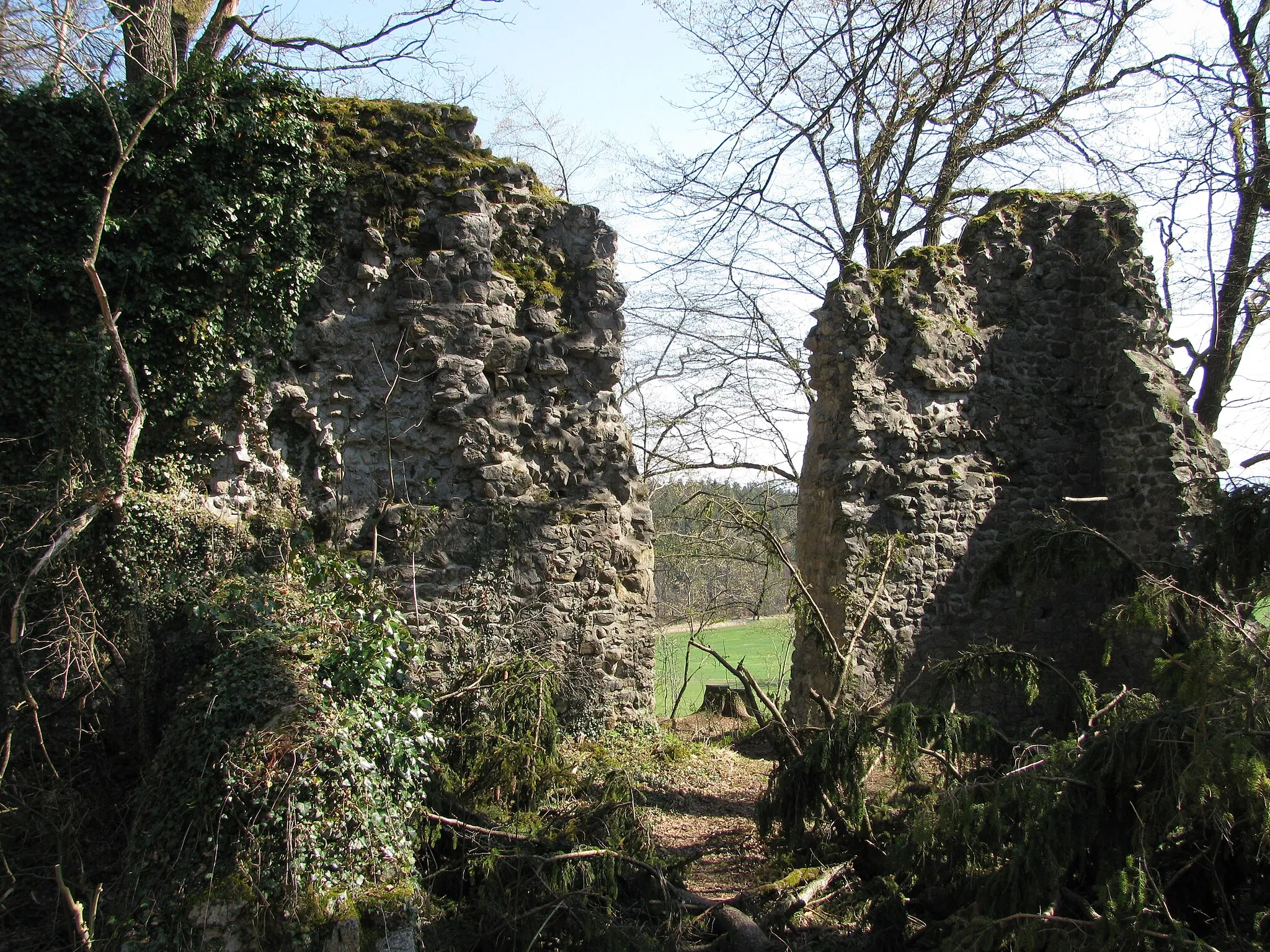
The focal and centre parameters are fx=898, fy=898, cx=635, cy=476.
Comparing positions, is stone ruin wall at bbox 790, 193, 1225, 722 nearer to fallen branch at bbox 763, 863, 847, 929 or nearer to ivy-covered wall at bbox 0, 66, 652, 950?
ivy-covered wall at bbox 0, 66, 652, 950

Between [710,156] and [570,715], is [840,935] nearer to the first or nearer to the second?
[570,715]

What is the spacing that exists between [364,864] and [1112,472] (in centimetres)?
746

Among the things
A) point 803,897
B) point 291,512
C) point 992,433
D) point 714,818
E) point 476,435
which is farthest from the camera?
point 992,433

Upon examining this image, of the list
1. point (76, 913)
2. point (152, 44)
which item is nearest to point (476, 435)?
point (76, 913)

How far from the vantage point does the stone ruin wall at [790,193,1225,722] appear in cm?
795

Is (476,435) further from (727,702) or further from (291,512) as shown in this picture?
(727,702)

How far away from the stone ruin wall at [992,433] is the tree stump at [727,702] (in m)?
2.22

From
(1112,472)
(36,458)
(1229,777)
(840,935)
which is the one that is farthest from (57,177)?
(1112,472)

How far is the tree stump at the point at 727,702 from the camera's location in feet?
33.0

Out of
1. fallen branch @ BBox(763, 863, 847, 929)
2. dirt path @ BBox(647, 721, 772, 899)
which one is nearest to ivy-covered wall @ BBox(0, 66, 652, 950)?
dirt path @ BBox(647, 721, 772, 899)

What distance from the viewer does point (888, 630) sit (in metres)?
7.58

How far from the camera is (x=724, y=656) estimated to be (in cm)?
1012

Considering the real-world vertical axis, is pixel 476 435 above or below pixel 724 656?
above

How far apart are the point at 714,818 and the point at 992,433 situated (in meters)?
4.52
